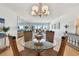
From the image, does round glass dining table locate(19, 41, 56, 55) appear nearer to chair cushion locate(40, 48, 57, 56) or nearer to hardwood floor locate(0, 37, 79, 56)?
chair cushion locate(40, 48, 57, 56)

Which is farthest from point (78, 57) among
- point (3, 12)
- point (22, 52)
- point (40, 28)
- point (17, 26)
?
point (3, 12)

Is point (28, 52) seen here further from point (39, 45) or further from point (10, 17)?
point (10, 17)

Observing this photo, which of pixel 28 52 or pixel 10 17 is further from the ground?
pixel 10 17

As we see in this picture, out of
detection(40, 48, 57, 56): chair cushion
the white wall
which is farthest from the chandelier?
detection(40, 48, 57, 56): chair cushion

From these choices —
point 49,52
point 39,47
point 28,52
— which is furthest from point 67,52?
point 28,52

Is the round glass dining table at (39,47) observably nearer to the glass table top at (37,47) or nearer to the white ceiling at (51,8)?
the glass table top at (37,47)

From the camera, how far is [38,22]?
1.40 m

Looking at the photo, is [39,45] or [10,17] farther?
[39,45]

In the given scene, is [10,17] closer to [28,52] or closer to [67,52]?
[28,52]

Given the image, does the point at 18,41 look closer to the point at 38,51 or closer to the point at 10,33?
the point at 10,33

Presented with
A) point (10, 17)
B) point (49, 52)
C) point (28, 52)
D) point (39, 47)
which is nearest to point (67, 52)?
point (49, 52)

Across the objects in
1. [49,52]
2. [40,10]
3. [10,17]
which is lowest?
[49,52]

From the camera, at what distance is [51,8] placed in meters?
1.41

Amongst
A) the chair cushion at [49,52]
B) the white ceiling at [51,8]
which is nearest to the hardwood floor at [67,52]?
the chair cushion at [49,52]
